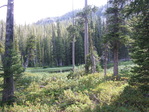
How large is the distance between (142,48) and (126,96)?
2343mm

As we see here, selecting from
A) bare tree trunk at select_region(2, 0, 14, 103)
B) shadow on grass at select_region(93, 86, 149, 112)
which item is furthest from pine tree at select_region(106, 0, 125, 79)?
bare tree trunk at select_region(2, 0, 14, 103)

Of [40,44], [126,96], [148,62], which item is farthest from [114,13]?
[40,44]

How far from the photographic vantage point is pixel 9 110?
482 cm

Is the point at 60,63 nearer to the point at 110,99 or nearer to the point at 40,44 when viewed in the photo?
the point at 40,44

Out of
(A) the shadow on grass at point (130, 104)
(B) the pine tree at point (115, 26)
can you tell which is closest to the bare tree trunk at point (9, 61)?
(A) the shadow on grass at point (130, 104)

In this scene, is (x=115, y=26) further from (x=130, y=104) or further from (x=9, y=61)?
(x=9, y=61)

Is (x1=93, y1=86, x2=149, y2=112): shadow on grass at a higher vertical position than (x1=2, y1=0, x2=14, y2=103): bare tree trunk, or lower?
lower

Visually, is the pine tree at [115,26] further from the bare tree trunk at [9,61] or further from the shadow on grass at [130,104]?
the bare tree trunk at [9,61]

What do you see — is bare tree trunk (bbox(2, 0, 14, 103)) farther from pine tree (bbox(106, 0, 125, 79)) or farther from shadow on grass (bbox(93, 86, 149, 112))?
pine tree (bbox(106, 0, 125, 79))

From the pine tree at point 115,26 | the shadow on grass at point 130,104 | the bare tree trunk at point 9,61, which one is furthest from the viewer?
the pine tree at point 115,26

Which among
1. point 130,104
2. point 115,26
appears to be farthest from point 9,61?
point 115,26

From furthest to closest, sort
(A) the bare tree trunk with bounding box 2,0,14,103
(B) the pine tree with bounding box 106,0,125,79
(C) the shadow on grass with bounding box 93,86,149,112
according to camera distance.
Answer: (B) the pine tree with bounding box 106,0,125,79, (A) the bare tree trunk with bounding box 2,0,14,103, (C) the shadow on grass with bounding box 93,86,149,112

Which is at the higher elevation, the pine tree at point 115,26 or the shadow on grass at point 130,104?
the pine tree at point 115,26

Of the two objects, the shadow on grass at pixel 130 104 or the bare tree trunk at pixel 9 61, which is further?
the bare tree trunk at pixel 9 61
